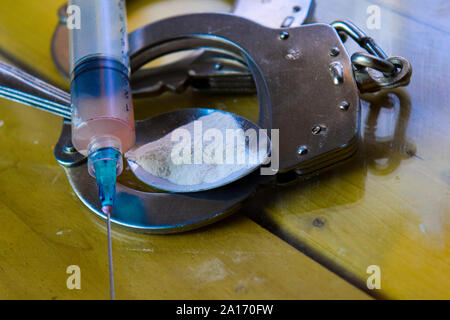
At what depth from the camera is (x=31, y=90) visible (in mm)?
485

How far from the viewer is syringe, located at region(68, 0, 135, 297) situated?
43 centimetres

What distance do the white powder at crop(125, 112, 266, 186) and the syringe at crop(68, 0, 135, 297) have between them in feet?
0.09

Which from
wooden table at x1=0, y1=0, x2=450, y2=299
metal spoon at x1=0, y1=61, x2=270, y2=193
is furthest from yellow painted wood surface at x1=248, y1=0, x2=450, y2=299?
metal spoon at x1=0, y1=61, x2=270, y2=193

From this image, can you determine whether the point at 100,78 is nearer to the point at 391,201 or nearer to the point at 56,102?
the point at 56,102

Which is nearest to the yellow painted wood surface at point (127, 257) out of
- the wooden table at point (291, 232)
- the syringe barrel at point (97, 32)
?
the wooden table at point (291, 232)

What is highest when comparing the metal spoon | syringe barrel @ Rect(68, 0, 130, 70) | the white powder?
syringe barrel @ Rect(68, 0, 130, 70)

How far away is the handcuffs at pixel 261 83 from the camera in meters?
0.43

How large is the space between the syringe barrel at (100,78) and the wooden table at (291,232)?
75 mm

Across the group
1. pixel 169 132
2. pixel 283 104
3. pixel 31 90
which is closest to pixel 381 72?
pixel 283 104

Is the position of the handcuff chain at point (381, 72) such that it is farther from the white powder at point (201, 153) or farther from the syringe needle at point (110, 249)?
the syringe needle at point (110, 249)

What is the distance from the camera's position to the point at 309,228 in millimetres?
425

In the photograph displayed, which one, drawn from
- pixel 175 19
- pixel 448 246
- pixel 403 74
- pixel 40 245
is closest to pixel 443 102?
pixel 403 74

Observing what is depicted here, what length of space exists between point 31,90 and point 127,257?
0.62 feet

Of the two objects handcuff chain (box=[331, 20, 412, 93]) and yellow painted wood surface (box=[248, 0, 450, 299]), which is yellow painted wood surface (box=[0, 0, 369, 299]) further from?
handcuff chain (box=[331, 20, 412, 93])
